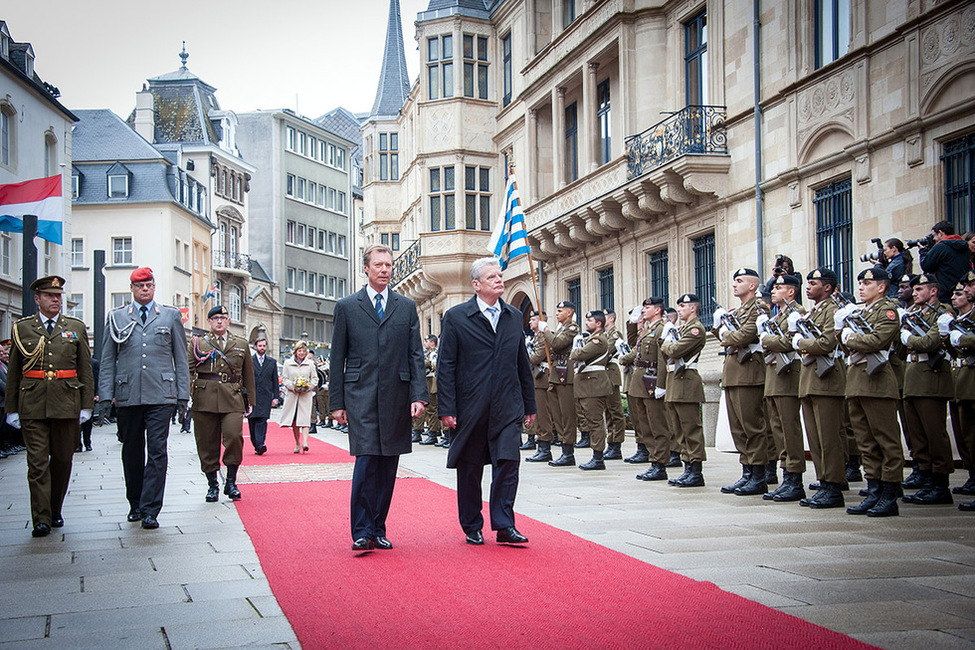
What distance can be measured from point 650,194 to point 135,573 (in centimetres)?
1713

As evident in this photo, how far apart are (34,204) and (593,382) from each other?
10040mm

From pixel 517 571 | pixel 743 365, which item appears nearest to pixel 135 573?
pixel 517 571

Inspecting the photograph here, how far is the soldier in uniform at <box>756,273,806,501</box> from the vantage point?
9.78 metres

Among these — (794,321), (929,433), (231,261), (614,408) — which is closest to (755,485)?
(929,433)

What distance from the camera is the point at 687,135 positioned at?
20.9 metres

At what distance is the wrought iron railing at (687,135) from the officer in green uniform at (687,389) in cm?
942

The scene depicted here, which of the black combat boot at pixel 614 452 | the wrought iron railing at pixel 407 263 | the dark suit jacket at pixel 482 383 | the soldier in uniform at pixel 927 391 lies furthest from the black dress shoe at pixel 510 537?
the wrought iron railing at pixel 407 263

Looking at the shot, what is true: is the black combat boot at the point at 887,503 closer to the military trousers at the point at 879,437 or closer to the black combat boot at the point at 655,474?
the military trousers at the point at 879,437

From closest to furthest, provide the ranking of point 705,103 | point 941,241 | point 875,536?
point 875,536, point 941,241, point 705,103

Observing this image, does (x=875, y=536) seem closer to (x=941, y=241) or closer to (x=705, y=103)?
(x=941, y=241)

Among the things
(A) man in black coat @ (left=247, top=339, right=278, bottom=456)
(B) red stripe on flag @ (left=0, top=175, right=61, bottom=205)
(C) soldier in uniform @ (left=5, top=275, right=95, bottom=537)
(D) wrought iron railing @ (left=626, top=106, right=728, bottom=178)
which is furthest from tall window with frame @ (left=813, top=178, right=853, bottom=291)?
(B) red stripe on flag @ (left=0, top=175, right=61, bottom=205)

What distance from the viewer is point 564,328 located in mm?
14648

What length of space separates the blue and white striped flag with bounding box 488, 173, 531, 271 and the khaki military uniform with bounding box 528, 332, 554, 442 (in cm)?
137

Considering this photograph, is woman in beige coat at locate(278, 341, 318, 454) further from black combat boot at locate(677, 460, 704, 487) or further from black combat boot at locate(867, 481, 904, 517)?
black combat boot at locate(867, 481, 904, 517)
